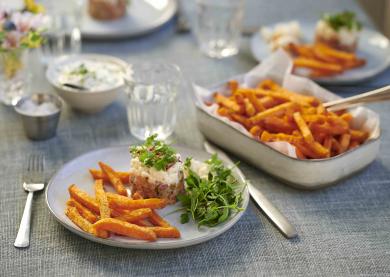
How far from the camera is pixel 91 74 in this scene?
8.94 feet

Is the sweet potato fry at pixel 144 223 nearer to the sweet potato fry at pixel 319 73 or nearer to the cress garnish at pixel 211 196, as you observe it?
the cress garnish at pixel 211 196

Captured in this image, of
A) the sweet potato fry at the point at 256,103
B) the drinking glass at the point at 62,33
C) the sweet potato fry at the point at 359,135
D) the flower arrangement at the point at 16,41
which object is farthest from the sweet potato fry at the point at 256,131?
the drinking glass at the point at 62,33

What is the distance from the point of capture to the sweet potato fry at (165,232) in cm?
189

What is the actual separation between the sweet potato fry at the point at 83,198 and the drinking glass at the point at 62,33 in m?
1.22

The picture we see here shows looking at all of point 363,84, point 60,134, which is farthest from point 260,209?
point 363,84

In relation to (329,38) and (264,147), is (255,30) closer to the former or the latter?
(329,38)

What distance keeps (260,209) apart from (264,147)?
0.23 meters

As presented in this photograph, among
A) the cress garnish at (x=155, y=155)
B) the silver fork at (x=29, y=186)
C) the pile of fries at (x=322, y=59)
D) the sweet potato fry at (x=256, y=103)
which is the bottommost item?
the silver fork at (x=29, y=186)

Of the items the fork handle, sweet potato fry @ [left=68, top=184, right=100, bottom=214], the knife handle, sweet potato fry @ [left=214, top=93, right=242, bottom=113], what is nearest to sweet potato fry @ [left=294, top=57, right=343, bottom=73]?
sweet potato fry @ [left=214, top=93, right=242, bottom=113]

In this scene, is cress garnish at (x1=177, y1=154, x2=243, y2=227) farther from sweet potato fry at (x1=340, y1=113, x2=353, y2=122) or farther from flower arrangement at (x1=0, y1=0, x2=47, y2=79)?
flower arrangement at (x1=0, y1=0, x2=47, y2=79)

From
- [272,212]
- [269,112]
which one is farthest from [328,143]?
[272,212]

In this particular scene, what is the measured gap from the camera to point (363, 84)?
9.98ft

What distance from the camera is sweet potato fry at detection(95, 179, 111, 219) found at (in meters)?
1.94

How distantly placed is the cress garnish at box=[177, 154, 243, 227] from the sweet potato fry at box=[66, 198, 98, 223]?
0.27 meters
